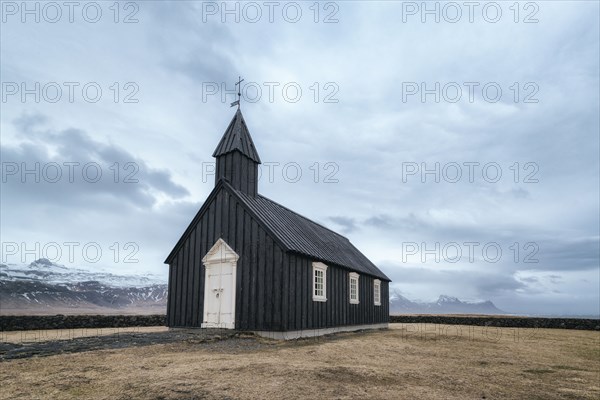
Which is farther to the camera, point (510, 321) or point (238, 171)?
point (510, 321)

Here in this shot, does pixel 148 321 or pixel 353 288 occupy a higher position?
pixel 353 288

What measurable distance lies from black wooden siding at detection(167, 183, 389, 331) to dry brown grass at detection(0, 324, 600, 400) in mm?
2970

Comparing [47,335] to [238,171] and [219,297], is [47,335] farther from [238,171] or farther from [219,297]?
[238,171]

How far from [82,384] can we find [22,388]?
108 centimetres

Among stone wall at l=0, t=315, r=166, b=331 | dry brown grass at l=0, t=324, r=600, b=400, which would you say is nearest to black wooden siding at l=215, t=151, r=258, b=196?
dry brown grass at l=0, t=324, r=600, b=400

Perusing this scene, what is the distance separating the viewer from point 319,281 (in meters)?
20.5

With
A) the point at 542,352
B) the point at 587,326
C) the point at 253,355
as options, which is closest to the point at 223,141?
the point at 253,355

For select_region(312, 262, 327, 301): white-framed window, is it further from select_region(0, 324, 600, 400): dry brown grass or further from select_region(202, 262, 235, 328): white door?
select_region(0, 324, 600, 400): dry brown grass

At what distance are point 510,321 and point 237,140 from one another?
29.8m

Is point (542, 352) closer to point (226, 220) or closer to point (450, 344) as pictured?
point (450, 344)

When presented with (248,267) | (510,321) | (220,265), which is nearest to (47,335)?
(220,265)

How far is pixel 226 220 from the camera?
65.1 feet

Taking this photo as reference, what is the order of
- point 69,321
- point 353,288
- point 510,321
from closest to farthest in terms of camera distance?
point 69,321 → point 353,288 → point 510,321

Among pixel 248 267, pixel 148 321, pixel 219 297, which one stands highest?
pixel 248 267
